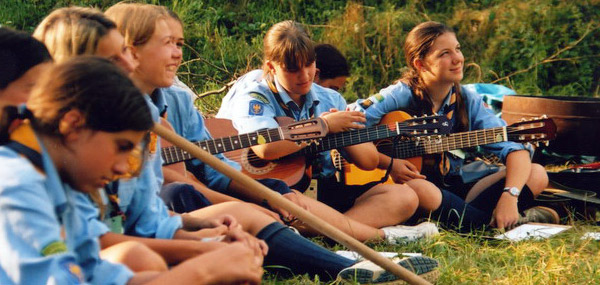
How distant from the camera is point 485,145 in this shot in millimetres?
5234

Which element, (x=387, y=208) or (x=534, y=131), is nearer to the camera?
(x=387, y=208)

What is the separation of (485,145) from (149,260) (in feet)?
10.3

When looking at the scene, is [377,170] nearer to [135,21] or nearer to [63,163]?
[135,21]

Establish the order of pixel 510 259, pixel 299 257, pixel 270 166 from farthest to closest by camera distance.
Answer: pixel 270 166, pixel 510 259, pixel 299 257

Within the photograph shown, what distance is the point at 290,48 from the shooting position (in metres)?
4.62

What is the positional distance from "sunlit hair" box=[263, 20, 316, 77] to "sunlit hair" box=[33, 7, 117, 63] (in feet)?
5.42

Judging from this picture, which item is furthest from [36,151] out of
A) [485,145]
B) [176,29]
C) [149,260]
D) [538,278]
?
[485,145]

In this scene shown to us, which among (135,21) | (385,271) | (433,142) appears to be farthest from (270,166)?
(385,271)

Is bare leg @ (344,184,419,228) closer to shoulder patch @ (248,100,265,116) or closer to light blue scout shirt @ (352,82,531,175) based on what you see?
light blue scout shirt @ (352,82,531,175)

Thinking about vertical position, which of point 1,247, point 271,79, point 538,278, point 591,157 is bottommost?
point 591,157

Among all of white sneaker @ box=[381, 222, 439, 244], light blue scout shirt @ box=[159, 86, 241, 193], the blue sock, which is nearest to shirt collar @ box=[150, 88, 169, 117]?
light blue scout shirt @ box=[159, 86, 241, 193]

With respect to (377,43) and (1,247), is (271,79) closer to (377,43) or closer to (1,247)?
(1,247)

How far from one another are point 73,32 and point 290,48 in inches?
70.8

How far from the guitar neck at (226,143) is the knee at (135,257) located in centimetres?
146
